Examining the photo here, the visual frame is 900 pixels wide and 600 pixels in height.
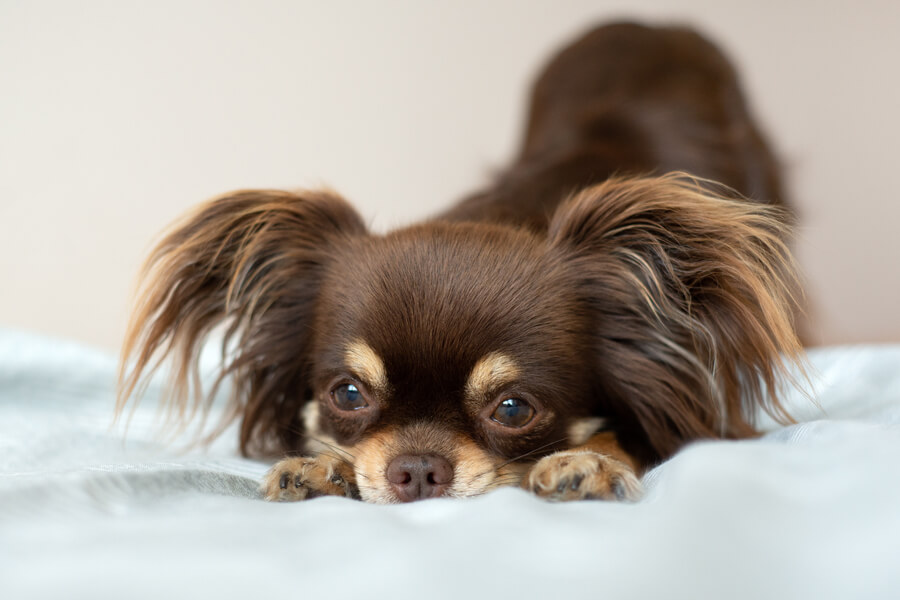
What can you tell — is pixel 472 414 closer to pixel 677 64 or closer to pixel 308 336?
pixel 308 336

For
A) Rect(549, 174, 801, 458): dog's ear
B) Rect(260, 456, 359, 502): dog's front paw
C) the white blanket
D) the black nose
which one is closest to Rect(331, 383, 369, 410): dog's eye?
Rect(260, 456, 359, 502): dog's front paw

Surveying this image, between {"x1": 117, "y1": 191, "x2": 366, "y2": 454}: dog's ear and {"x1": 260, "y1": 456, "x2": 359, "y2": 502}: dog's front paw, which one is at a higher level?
{"x1": 117, "y1": 191, "x2": 366, "y2": 454}: dog's ear

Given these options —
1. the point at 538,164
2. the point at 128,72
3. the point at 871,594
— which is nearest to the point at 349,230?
the point at 538,164

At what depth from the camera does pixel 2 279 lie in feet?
17.1

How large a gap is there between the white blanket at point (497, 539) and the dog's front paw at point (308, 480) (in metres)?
0.23

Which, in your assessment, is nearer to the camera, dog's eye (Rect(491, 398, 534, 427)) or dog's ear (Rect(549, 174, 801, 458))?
dog's eye (Rect(491, 398, 534, 427))

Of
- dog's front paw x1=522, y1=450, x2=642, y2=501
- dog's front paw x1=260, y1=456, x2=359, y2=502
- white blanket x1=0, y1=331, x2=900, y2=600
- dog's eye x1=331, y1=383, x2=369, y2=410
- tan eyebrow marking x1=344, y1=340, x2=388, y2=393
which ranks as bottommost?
dog's front paw x1=260, y1=456, x2=359, y2=502

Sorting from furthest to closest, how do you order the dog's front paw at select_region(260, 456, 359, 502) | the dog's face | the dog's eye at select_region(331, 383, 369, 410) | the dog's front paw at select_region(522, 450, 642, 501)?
1. the dog's eye at select_region(331, 383, 369, 410)
2. the dog's face
3. the dog's front paw at select_region(260, 456, 359, 502)
4. the dog's front paw at select_region(522, 450, 642, 501)

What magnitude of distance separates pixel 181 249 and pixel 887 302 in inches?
216

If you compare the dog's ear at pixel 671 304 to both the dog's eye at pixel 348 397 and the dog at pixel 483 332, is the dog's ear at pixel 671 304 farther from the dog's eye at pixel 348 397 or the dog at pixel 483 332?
the dog's eye at pixel 348 397

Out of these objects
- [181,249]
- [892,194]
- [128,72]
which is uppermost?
[128,72]

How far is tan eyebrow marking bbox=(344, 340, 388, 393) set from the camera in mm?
2006

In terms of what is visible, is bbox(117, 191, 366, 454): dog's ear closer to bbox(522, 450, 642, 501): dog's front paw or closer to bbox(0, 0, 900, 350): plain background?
bbox(522, 450, 642, 501): dog's front paw

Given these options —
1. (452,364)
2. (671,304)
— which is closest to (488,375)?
(452,364)
